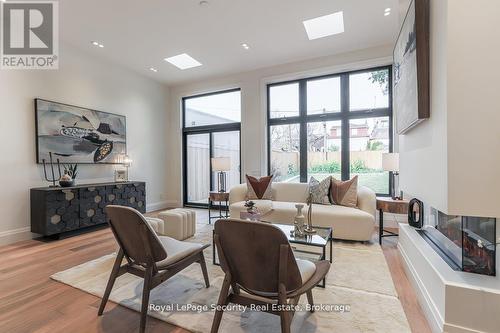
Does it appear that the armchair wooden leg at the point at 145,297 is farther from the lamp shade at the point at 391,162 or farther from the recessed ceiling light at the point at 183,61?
the recessed ceiling light at the point at 183,61

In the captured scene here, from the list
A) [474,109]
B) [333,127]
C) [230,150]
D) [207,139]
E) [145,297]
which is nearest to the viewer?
[474,109]

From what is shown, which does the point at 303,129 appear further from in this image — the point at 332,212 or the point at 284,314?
the point at 284,314

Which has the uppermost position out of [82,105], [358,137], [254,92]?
[254,92]

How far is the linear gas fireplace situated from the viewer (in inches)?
61.3

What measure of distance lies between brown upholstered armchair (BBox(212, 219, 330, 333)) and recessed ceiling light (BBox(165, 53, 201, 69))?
4266mm

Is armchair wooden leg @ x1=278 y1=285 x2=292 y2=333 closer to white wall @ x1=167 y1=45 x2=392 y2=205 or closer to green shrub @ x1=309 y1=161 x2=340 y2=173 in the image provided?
green shrub @ x1=309 y1=161 x2=340 y2=173

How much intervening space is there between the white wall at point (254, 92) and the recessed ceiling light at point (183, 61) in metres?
0.79

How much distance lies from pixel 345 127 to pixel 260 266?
3960 millimetres

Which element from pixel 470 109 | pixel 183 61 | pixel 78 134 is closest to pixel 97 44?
Answer: pixel 183 61

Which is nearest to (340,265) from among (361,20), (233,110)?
(361,20)

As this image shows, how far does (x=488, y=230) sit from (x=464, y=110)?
32.9 inches

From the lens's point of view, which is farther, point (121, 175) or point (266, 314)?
point (121, 175)

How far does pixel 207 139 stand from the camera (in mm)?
6051

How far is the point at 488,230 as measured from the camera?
1.57m
